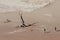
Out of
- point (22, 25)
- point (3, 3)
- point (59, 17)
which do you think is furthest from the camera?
point (3, 3)

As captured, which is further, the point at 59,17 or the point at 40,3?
the point at 40,3

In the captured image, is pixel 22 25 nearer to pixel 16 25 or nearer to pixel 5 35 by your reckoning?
pixel 16 25

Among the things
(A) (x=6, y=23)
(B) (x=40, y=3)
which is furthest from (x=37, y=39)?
(B) (x=40, y=3)

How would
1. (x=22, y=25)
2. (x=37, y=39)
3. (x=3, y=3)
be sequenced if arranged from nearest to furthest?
(x=37, y=39) < (x=22, y=25) < (x=3, y=3)

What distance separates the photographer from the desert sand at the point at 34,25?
3.79 feet

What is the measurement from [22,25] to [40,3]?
0.50 meters

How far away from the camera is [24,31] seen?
1.22 metres

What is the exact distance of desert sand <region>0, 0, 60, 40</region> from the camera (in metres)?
1.15

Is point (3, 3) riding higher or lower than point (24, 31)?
higher

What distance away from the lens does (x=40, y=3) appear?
1724 millimetres

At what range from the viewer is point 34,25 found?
50.5 inches

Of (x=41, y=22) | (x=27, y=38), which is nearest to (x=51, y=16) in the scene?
(x=41, y=22)

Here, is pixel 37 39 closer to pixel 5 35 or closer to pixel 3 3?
pixel 5 35

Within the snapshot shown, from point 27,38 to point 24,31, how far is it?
0.31ft
